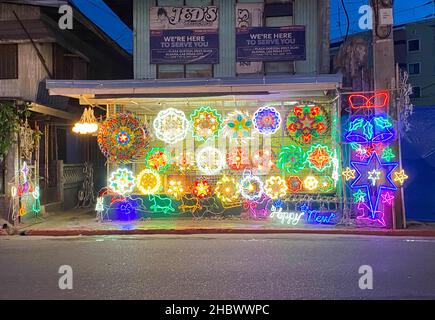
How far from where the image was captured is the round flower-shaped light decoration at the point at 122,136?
13852mm

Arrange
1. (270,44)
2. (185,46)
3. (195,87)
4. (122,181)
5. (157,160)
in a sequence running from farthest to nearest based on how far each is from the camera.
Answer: (185,46)
(270,44)
(157,160)
(122,181)
(195,87)

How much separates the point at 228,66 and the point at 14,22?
7.51m

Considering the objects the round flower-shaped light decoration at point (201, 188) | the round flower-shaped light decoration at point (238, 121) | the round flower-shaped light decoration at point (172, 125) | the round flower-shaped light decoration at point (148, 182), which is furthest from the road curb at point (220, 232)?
the round flower-shaped light decoration at point (238, 121)

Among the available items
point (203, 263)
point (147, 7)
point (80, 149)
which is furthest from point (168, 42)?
point (203, 263)

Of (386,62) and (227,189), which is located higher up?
(386,62)

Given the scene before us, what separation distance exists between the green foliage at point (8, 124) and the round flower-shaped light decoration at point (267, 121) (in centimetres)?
635

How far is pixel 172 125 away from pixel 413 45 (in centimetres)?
4568

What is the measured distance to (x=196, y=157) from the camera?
14359mm

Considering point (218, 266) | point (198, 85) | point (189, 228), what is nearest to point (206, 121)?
point (198, 85)

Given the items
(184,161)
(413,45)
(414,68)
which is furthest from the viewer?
(414,68)

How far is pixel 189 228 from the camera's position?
1273 cm

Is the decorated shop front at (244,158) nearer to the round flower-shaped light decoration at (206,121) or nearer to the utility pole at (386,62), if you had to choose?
the round flower-shaped light decoration at (206,121)

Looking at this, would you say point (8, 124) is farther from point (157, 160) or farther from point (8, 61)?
point (8, 61)

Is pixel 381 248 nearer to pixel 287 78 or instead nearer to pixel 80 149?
pixel 287 78
